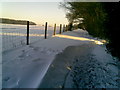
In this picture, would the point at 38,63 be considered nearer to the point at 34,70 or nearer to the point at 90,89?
the point at 34,70

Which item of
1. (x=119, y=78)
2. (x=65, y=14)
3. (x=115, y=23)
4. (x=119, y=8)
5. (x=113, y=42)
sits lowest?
(x=119, y=78)

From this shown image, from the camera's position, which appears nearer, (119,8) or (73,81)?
(73,81)

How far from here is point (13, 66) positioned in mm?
2803

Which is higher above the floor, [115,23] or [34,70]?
[115,23]

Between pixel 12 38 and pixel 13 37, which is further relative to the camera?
pixel 13 37

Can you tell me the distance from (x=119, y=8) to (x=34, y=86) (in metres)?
2.68

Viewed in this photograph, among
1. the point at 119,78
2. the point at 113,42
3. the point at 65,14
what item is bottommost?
the point at 119,78

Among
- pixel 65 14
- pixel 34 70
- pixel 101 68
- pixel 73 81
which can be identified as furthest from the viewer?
pixel 65 14

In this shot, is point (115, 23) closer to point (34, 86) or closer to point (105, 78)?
point (105, 78)

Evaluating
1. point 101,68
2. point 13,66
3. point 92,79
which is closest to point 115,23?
point 101,68

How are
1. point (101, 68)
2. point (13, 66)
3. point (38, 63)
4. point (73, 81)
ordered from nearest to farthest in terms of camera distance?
point (73, 81) → point (13, 66) → point (38, 63) → point (101, 68)

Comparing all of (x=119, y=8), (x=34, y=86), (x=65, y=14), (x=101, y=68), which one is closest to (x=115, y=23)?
(x=119, y=8)

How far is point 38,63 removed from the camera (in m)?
2.99

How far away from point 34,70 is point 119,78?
1.99 metres
